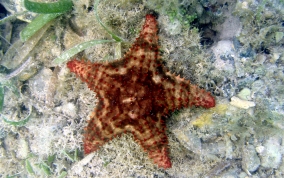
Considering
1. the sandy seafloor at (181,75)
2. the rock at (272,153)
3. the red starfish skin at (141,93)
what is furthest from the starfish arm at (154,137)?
the rock at (272,153)

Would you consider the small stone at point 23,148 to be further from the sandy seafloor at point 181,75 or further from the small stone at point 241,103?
the small stone at point 241,103

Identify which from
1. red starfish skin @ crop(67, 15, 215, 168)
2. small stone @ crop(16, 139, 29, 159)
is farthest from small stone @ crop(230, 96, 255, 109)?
small stone @ crop(16, 139, 29, 159)

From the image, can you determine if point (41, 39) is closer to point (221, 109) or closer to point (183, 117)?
point (183, 117)

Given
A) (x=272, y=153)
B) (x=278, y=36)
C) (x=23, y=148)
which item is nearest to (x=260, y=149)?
(x=272, y=153)

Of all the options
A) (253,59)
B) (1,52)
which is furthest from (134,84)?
(1,52)

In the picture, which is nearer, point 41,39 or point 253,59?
point 253,59

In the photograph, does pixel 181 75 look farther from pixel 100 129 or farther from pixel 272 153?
pixel 272 153
